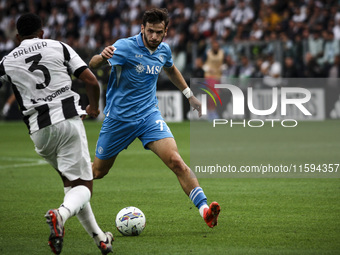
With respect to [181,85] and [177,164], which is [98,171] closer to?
[177,164]

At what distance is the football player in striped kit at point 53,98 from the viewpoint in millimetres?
5684

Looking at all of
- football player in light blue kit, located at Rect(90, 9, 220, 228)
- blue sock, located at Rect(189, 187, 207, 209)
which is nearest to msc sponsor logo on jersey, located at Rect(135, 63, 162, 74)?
football player in light blue kit, located at Rect(90, 9, 220, 228)

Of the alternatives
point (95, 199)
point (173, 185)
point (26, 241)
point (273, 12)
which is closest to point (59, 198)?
point (95, 199)

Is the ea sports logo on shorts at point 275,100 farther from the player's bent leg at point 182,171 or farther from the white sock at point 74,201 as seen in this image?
the white sock at point 74,201

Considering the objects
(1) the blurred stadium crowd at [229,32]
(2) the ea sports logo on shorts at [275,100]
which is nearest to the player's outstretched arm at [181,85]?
(2) the ea sports logo on shorts at [275,100]

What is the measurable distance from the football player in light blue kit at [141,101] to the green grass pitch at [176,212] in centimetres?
70

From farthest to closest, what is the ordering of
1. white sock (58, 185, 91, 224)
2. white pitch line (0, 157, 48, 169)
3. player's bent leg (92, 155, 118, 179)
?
white pitch line (0, 157, 48, 169) → player's bent leg (92, 155, 118, 179) → white sock (58, 185, 91, 224)

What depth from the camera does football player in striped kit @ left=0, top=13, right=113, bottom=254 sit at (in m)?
5.68

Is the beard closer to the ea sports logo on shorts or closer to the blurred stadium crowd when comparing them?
the ea sports logo on shorts

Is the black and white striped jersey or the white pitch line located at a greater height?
the black and white striped jersey

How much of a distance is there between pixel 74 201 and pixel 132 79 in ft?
7.24

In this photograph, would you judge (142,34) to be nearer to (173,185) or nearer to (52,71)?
(52,71)

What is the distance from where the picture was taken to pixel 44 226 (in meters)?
7.48

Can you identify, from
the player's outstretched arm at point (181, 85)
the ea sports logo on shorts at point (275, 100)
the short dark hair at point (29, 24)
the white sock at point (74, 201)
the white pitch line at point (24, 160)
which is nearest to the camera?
the white sock at point (74, 201)
